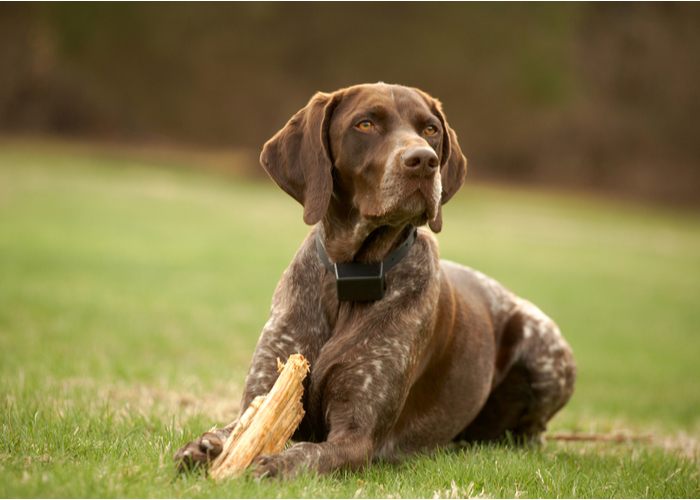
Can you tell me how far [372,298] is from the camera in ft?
11.5

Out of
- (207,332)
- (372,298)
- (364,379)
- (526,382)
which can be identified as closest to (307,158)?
(372,298)

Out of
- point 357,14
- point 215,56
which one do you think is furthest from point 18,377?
point 357,14

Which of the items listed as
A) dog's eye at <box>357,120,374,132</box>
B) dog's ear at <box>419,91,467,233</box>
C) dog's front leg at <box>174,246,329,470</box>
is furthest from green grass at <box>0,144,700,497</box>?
dog's eye at <box>357,120,374,132</box>

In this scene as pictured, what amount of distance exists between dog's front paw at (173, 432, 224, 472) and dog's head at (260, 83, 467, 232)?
1.18 m

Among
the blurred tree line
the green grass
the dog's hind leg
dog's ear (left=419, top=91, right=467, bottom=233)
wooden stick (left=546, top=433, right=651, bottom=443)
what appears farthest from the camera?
the blurred tree line

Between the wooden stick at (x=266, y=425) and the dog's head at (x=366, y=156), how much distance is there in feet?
2.66

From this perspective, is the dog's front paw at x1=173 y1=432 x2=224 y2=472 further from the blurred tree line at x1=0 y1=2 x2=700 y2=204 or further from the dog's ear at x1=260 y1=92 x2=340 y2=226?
the blurred tree line at x1=0 y1=2 x2=700 y2=204

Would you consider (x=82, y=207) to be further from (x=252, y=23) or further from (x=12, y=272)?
(x=252, y=23)

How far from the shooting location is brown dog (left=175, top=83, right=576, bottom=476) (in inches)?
131

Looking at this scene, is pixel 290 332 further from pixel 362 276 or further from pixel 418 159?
pixel 418 159

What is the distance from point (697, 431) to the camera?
7180 millimetres

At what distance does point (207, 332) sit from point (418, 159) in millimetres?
7156

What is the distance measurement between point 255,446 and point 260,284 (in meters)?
11.6

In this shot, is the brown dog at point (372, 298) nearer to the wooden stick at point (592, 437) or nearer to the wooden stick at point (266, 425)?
the wooden stick at point (266, 425)
